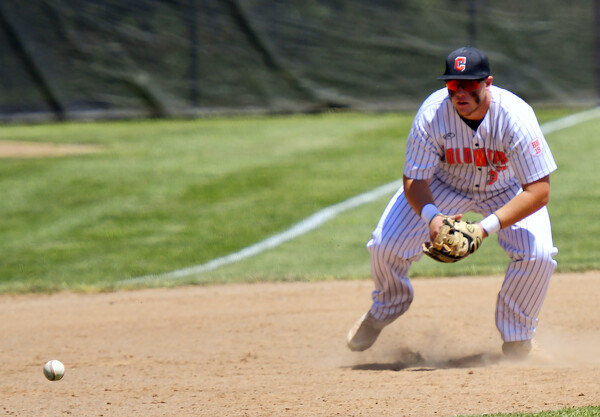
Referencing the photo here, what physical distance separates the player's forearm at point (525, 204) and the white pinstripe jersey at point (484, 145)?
0.04 m

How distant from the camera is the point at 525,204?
14.0 ft

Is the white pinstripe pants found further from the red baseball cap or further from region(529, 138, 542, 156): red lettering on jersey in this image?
the red baseball cap

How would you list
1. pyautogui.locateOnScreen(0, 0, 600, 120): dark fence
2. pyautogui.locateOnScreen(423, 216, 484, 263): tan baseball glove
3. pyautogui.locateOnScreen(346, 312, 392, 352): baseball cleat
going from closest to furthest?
pyautogui.locateOnScreen(423, 216, 484, 263): tan baseball glove → pyautogui.locateOnScreen(346, 312, 392, 352): baseball cleat → pyautogui.locateOnScreen(0, 0, 600, 120): dark fence

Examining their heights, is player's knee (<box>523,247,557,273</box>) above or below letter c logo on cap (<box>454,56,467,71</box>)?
below

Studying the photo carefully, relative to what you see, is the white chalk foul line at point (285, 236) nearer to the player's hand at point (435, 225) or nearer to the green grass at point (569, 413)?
the player's hand at point (435, 225)

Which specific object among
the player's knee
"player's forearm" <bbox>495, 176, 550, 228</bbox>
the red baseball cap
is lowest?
the player's knee

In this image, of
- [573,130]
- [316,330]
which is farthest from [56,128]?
[316,330]

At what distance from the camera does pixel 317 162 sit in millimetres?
10305

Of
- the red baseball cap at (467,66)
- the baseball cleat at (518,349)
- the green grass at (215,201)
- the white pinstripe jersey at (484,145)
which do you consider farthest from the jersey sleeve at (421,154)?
the green grass at (215,201)

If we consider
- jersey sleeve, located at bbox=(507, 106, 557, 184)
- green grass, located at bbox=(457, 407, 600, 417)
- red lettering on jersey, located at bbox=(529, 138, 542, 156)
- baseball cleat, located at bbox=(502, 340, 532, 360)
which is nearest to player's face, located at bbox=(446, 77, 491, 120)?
jersey sleeve, located at bbox=(507, 106, 557, 184)

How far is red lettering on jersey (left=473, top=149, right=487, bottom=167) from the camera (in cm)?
448

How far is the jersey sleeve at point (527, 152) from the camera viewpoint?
428cm

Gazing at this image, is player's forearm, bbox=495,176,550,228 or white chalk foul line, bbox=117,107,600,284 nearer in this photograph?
player's forearm, bbox=495,176,550,228

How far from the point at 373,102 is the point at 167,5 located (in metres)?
3.29
